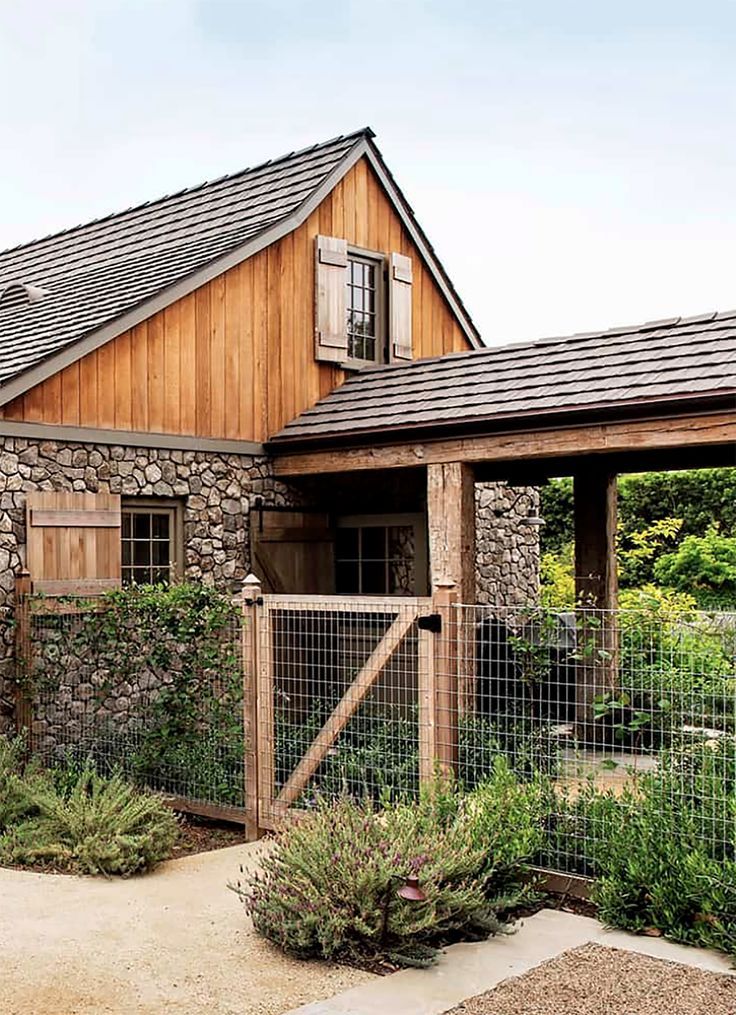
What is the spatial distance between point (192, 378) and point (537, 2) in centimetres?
865

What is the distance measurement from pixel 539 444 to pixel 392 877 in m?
4.79

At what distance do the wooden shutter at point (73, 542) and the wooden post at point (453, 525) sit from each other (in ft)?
8.62

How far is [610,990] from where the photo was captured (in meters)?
5.29

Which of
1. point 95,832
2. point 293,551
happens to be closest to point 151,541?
point 293,551

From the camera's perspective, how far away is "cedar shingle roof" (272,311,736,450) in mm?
9438

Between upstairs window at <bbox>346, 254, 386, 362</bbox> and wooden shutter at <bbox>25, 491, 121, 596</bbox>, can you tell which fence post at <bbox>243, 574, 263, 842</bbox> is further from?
upstairs window at <bbox>346, 254, 386, 362</bbox>

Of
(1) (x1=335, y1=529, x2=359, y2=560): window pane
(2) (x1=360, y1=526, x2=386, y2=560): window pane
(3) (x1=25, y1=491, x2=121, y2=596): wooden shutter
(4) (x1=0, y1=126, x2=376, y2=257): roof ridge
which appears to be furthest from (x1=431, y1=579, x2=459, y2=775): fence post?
(4) (x1=0, y1=126, x2=376, y2=257): roof ridge

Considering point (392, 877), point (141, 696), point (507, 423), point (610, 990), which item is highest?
point (507, 423)

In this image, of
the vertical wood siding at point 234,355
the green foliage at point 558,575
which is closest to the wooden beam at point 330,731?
the vertical wood siding at point 234,355

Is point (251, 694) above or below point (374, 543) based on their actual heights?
below

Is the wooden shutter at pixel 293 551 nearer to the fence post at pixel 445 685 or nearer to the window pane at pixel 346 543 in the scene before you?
the window pane at pixel 346 543

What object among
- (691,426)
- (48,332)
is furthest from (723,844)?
(48,332)

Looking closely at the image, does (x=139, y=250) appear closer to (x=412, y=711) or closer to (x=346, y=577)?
(x=346, y=577)

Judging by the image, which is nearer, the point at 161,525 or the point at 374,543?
the point at 161,525
